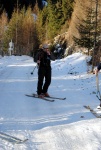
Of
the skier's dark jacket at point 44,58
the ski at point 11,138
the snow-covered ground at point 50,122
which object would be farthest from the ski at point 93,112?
the ski at point 11,138

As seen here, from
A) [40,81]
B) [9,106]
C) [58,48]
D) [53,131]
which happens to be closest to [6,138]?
[53,131]

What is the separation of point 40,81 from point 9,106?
2571 mm

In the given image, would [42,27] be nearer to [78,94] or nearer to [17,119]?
[78,94]

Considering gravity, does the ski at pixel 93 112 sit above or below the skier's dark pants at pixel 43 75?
below

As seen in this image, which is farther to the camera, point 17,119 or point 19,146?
point 17,119

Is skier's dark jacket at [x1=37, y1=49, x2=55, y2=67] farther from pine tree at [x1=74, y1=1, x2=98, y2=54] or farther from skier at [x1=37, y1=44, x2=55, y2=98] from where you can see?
pine tree at [x1=74, y1=1, x2=98, y2=54]

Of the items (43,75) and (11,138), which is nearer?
(11,138)

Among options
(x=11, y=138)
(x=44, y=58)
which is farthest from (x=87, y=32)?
(x=11, y=138)

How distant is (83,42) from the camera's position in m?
26.0

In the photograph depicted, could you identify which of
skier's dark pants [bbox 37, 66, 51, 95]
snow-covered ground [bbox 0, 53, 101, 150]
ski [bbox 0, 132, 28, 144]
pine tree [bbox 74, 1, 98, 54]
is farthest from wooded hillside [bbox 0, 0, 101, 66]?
ski [bbox 0, 132, 28, 144]

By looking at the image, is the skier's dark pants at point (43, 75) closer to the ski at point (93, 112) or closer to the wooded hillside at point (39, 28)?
the ski at point (93, 112)

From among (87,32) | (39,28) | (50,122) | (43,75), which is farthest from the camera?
(39,28)

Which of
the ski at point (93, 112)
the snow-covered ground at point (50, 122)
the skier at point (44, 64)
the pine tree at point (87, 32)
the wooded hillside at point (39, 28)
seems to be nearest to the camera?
the snow-covered ground at point (50, 122)

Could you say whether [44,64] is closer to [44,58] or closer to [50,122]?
[44,58]
